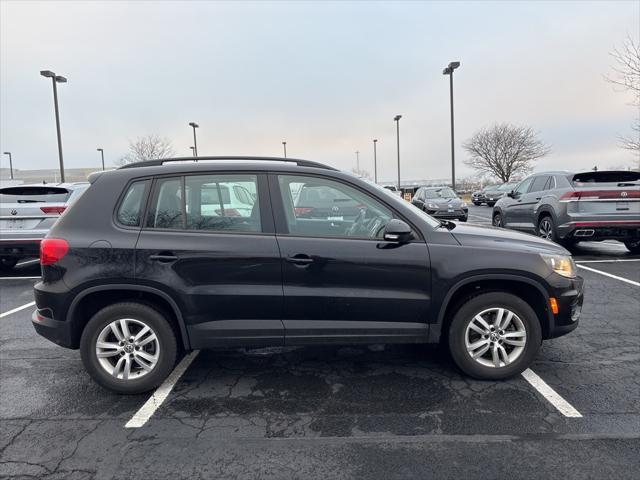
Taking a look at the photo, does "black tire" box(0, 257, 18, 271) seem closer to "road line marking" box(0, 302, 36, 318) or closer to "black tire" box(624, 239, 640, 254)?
"road line marking" box(0, 302, 36, 318)

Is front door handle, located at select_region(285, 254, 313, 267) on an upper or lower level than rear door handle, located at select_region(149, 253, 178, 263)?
lower

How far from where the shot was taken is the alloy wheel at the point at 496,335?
3.63m

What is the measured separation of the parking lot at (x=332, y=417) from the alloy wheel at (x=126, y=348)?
0.81 ft

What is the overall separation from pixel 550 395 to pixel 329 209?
2241mm

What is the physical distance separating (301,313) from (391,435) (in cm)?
109

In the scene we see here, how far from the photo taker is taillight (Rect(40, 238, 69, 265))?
3479mm

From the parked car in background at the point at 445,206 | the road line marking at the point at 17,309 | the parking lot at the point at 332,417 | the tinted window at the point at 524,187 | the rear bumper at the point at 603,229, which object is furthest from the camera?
the parked car in background at the point at 445,206

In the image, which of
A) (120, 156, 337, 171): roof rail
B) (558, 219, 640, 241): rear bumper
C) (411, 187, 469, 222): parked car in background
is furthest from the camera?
(411, 187, 469, 222): parked car in background

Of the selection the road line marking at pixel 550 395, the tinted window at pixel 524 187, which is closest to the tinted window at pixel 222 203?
the road line marking at pixel 550 395

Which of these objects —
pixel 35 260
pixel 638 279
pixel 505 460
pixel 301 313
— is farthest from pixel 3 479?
pixel 35 260

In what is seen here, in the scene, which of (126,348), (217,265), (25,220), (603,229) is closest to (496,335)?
(217,265)

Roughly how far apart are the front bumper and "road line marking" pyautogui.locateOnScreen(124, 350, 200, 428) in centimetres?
315

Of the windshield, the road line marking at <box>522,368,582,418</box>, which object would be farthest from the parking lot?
the windshield

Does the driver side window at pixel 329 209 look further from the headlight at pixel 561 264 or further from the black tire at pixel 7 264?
the black tire at pixel 7 264
